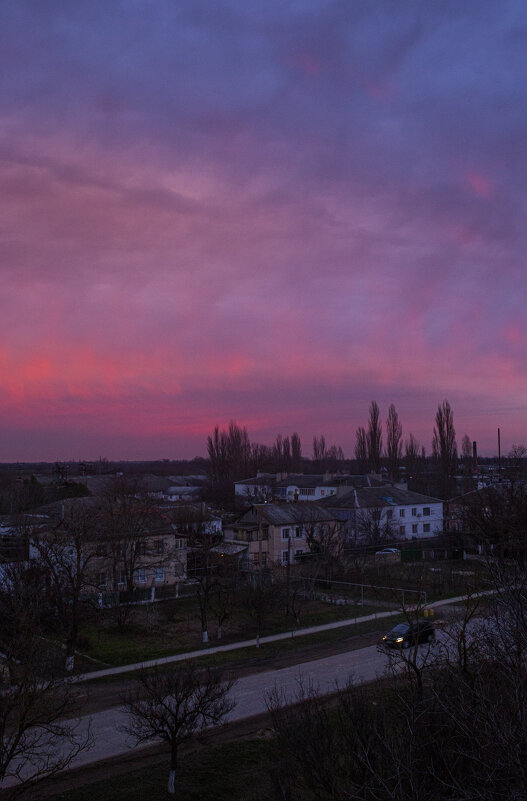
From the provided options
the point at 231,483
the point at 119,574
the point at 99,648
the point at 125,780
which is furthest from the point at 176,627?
the point at 231,483

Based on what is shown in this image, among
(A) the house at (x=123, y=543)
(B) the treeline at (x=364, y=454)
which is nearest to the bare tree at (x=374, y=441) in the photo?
(B) the treeline at (x=364, y=454)

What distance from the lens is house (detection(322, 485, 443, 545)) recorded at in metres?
46.4

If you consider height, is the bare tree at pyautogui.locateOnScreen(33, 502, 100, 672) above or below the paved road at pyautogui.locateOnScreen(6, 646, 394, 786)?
above

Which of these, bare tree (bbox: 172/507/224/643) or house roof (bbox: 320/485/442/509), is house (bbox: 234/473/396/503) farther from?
bare tree (bbox: 172/507/224/643)

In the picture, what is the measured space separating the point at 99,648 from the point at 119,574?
9293 mm

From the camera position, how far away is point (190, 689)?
38.9ft

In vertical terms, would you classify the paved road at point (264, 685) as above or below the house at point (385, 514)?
below

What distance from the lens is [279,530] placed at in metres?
42.2

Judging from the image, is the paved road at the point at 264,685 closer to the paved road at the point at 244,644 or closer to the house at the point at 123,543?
the paved road at the point at 244,644

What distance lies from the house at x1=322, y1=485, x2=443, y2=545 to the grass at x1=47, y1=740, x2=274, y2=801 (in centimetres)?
3189

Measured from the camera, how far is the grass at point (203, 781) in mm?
11875

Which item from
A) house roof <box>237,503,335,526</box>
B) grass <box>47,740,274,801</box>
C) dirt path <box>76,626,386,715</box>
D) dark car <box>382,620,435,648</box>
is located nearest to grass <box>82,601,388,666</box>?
dirt path <box>76,626,386,715</box>

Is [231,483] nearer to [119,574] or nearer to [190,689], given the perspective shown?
[119,574]

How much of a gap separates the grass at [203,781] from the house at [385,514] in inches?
1256
